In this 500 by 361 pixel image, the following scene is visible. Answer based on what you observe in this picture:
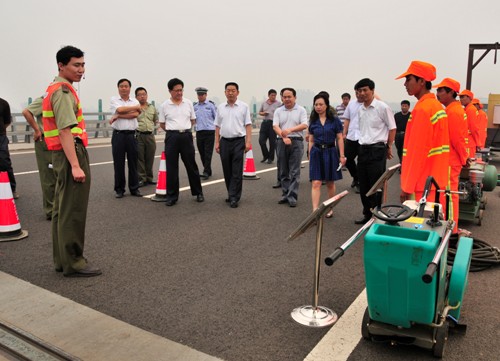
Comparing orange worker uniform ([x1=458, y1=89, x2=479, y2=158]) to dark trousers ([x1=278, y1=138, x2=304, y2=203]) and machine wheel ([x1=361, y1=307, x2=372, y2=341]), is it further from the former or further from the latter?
machine wheel ([x1=361, y1=307, x2=372, y2=341])

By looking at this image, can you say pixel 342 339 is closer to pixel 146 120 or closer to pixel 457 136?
pixel 457 136

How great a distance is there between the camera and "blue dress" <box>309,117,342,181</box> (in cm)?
637

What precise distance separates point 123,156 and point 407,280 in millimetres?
6144

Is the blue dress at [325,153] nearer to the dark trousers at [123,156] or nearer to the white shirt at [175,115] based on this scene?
the white shirt at [175,115]

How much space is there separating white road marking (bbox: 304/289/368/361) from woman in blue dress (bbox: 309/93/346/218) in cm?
301

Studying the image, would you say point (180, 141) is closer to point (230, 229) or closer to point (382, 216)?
point (230, 229)

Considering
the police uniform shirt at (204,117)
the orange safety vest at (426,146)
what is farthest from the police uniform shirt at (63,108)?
the police uniform shirt at (204,117)

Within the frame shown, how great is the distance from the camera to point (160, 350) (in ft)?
9.52

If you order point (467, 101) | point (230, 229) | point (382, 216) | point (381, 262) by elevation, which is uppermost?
point (467, 101)

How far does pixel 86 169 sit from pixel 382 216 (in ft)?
8.96

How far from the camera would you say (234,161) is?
7289mm

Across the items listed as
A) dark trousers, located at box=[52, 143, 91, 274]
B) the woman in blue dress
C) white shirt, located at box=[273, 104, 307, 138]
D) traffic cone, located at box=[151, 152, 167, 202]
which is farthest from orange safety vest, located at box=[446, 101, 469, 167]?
traffic cone, located at box=[151, 152, 167, 202]

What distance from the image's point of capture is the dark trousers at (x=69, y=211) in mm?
4051

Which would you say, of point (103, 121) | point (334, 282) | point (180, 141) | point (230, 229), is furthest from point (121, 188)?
point (103, 121)
